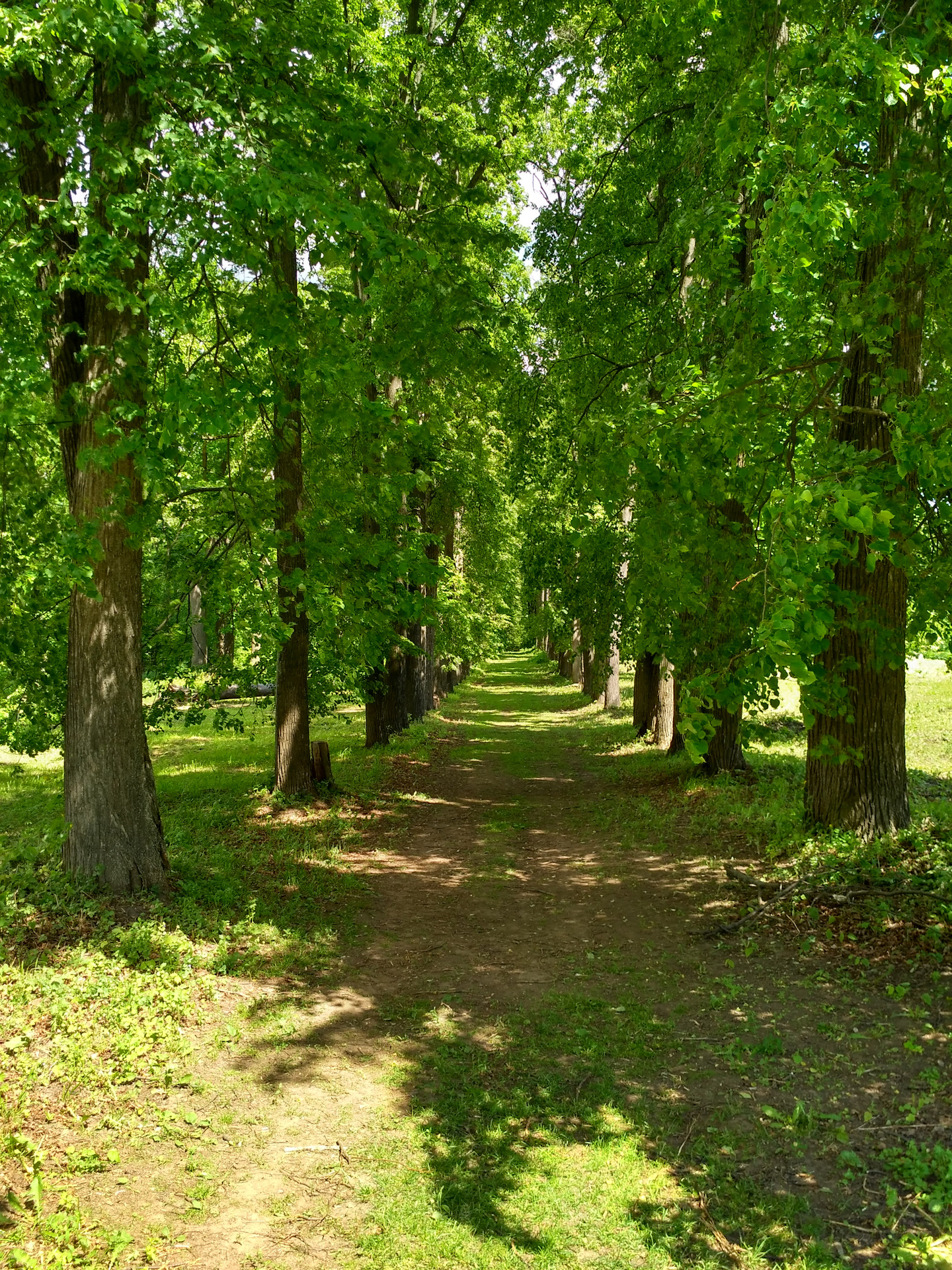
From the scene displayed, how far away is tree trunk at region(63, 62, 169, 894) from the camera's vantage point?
7.69m

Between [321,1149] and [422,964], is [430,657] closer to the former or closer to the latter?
[422,964]

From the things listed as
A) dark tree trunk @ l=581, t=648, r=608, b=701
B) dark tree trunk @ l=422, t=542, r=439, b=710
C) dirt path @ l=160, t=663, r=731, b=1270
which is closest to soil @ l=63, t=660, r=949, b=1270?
dirt path @ l=160, t=663, r=731, b=1270

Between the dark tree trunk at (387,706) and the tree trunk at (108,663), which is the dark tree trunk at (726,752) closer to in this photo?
the dark tree trunk at (387,706)

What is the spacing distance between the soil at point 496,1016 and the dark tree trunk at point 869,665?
1700mm

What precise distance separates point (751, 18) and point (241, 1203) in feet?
31.6

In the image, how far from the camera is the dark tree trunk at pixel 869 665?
8000 millimetres

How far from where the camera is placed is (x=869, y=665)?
345 inches

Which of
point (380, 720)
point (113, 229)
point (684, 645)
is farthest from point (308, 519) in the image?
point (380, 720)

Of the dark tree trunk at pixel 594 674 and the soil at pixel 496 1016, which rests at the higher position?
the dark tree trunk at pixel 594 674

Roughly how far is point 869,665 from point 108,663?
7238mm

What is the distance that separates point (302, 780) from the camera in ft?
44.9

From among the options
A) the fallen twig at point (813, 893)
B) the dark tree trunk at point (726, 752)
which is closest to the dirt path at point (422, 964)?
the fallen twig at point (813, 893)

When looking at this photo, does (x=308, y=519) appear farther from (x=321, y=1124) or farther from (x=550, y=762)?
(x=550, y=762)

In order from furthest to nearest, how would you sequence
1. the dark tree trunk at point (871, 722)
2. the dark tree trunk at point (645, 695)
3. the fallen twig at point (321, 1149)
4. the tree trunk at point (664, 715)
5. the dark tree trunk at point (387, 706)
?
the dark tree trunk at point (645, 695) → the dark tree trunk at point (387, 706) → the tree trunk at point (664, 715) → the dark tree trunk at point (871, 722) → the fallen twig at point (321, 1149)
